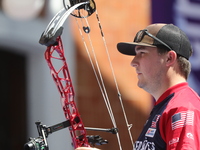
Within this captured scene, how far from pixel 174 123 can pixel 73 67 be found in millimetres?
5041

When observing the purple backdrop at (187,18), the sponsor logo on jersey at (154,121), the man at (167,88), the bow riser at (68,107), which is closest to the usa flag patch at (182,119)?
the man at (167,88)

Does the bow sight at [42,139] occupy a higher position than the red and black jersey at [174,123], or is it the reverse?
the red and black jersey at [174,123]

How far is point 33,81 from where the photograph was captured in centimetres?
A: 749

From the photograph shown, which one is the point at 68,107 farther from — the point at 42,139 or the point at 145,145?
the point at 145,145

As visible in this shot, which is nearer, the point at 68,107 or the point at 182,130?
the point at 182,130

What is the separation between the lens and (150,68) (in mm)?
2859

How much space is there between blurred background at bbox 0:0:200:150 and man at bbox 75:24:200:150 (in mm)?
4147

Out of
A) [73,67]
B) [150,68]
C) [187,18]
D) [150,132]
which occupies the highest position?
[150,68]

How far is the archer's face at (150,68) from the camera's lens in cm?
284

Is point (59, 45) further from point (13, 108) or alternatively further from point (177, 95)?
point (13, 108)

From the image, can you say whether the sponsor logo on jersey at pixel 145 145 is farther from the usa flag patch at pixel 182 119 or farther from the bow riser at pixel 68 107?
the bow riser at pixel 68 107

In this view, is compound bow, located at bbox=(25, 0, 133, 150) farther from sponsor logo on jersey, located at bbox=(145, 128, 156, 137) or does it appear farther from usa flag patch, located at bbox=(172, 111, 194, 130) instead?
usa flag patch, located at bbox=(172, 111, 194, 130)

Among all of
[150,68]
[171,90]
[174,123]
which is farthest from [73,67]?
[174,123]

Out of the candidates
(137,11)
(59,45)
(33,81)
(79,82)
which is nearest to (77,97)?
(79,82)
